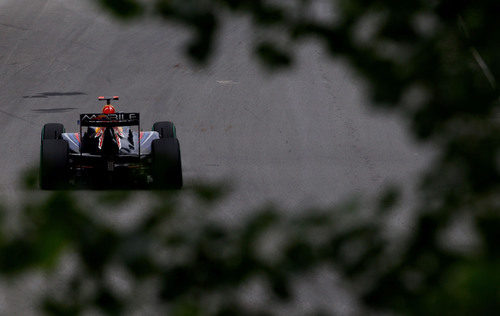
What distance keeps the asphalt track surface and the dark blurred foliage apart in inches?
438

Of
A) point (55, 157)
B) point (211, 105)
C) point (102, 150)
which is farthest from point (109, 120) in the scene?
point (211, 105)

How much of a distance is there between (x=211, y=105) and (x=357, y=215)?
19.0 metres

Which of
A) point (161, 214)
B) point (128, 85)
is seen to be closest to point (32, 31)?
point (128, 85)

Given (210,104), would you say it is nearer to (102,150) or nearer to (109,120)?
(109,120)

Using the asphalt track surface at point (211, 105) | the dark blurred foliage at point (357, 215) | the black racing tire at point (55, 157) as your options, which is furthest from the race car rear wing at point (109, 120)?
the dark blurred foliage at point (357, 215)

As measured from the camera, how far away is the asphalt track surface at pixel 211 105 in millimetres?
15697

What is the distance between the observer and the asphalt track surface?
15.7m

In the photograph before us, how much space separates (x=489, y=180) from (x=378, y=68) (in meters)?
0.30

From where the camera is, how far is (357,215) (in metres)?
1.79

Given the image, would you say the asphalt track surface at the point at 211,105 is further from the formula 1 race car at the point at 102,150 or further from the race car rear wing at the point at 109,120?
the race car rear wing at the point at 109,120

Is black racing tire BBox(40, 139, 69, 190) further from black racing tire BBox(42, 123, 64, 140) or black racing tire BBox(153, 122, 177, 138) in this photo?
black racing tire BBox(153, 122, 177, 138)

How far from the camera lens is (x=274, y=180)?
1512cm

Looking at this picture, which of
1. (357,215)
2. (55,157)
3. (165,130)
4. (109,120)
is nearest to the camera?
(357,215)

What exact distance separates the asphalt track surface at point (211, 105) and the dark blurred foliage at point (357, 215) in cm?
1113
